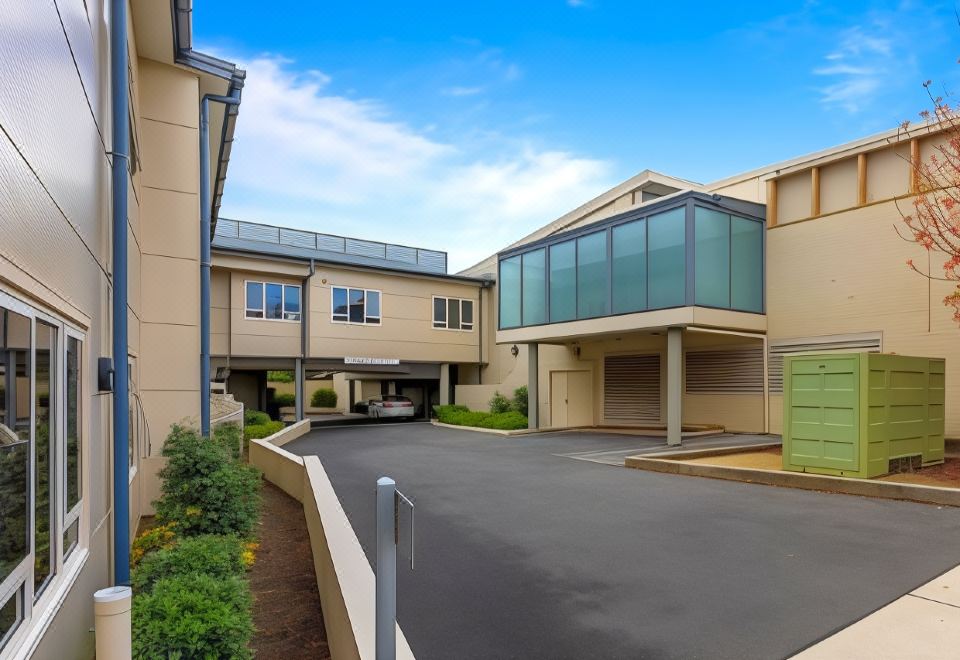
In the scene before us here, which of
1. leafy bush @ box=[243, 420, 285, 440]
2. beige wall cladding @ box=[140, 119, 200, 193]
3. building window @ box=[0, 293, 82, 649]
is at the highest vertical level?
beige wall cladding @ box=[140, 119, 200, 193]

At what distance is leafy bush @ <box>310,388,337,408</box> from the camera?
4503 cm

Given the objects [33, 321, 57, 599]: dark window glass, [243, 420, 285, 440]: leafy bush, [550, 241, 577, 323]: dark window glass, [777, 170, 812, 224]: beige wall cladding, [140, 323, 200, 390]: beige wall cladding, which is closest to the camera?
[33, 321, 57, 599]: dark window glass

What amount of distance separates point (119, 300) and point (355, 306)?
66.0ft

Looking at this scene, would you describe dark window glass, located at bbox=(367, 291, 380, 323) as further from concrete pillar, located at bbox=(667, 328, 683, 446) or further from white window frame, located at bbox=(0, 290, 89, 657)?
white window frame, located at bbox=(0, 290, 89, 657)

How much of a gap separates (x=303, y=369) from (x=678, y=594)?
70.1 feet

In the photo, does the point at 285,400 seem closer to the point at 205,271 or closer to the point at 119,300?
the point at 205,271

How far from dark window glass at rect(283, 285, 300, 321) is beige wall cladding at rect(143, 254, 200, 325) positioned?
1443 centimetres

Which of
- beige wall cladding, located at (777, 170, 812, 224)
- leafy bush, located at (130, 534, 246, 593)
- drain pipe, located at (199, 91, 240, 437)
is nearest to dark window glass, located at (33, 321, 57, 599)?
leafy bush, located at (130, 534, 246, 593)

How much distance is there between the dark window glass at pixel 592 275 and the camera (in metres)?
18.9

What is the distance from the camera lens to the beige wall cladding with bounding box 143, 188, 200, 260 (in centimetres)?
956

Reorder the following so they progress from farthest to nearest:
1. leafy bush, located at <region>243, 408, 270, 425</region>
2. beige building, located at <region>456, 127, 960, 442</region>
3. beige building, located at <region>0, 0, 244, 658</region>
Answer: leafy bush, located at <region>243, 408, 270, 425</region> < beige building, located at <region>456, 127, 960, 442</region> < beige building, located at <region>0, 0, 244, 658</region>

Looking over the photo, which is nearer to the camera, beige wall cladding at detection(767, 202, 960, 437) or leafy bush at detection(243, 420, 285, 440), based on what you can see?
beige wall cladding at detection(767, 202, 960, 437)

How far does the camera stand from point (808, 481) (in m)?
10.2

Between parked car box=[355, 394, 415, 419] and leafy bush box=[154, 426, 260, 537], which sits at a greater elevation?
leafy bush box=[154, 426, 260, 537]
